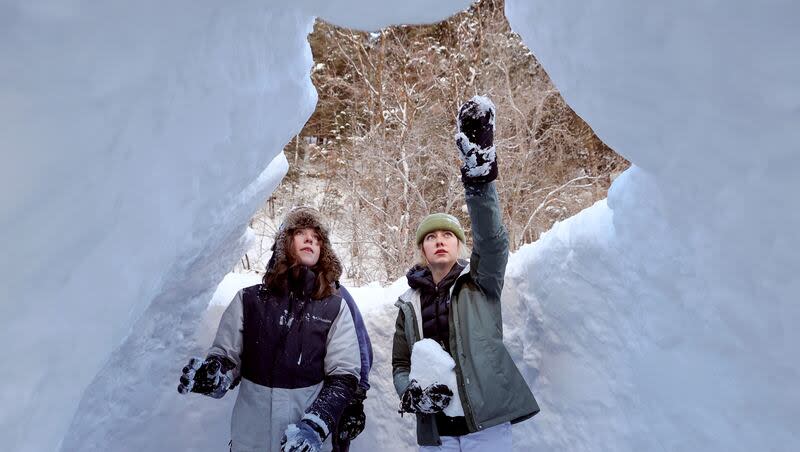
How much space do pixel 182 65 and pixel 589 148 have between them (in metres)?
12.3

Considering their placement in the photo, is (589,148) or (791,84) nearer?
(791,84)

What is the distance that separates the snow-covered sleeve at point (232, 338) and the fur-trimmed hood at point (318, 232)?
249mm

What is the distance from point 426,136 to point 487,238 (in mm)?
9613

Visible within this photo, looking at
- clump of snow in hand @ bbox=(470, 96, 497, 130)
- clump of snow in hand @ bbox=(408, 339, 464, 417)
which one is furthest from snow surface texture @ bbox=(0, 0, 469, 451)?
clump of snow in hand @ bbox=(408, 339, 464, 417)

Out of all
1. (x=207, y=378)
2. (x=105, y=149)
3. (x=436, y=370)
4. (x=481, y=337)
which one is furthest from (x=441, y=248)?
(x=105, y=149)

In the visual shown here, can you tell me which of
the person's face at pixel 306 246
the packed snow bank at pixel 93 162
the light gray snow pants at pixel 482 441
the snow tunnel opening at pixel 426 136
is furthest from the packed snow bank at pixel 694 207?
the snow tunnel opening at pixel 426 136

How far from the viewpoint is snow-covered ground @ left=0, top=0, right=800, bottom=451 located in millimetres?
998

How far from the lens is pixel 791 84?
1080 mm

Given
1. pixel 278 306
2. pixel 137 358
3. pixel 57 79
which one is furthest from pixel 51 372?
pixel 137 358

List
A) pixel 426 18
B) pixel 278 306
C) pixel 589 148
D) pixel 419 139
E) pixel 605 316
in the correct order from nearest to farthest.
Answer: pixel 426 18
pixel 605 316
pixel 278 306
pixel 419 139
pixel 589 148

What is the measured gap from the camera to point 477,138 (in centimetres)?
207

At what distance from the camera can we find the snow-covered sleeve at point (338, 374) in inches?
90.0

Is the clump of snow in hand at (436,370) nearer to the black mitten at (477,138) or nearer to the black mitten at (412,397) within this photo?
the black mitten at (412,397)

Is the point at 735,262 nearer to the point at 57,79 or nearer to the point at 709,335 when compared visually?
the point at 709,335
